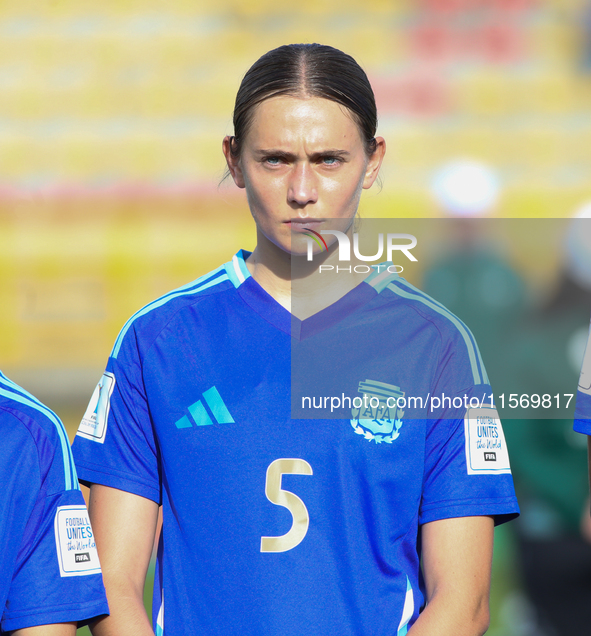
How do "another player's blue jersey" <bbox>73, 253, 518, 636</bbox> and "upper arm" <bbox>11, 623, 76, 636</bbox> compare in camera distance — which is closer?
"upper arm" <bbox>11, 623, 76, 636</bbox>

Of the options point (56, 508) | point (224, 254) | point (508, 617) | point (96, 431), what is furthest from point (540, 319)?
point (56, 508)

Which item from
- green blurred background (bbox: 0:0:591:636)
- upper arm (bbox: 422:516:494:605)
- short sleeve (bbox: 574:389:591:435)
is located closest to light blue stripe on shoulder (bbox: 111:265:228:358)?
upper arm (bbox: 422:516:494:605)

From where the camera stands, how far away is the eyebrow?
5.22 feet

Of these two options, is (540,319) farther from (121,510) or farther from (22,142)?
(22,142)

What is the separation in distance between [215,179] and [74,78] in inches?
37.2

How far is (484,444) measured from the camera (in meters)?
1.60

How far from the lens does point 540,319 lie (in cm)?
347

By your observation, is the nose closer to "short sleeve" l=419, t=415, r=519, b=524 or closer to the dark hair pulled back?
the dark hair pulled back

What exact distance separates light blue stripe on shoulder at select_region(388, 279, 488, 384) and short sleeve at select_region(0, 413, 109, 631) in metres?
0.75

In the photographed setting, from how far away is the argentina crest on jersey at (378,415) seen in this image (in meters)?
1.58

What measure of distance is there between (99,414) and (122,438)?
0.23 feet

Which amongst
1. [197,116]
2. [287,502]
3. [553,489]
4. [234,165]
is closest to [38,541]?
[287,502]

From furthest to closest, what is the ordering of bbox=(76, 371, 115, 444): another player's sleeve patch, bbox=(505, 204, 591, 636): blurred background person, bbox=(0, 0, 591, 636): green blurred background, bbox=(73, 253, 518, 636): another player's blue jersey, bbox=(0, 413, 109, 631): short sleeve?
bbox=(0, 0, 591, 636): green blurred background → bbox=(505, 204, 591, 636): blurred background person → bbox=(76, 371, 115, 444): another player's sleeve patch → bbox=(73, 253, 518, 636): another player's blue jersey → bbox=(0, 413, 109, 631): short sleeve

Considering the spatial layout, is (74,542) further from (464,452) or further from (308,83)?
(308,83)
